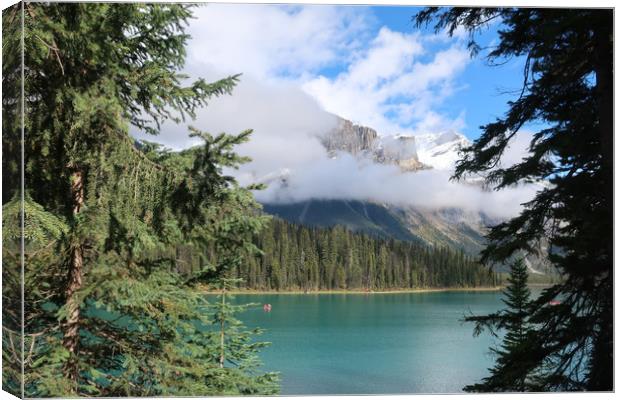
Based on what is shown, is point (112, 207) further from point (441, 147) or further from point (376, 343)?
point (376, 343)

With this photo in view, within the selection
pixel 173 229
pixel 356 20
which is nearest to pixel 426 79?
pixel 356 20

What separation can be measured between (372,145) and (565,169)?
265 centimetres

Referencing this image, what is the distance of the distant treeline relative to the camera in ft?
28.3

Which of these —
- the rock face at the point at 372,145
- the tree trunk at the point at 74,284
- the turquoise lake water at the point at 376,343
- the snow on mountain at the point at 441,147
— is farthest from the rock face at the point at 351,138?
the tree trunk at the point at 74,284

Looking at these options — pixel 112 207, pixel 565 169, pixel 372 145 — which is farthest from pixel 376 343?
pixel 112 207

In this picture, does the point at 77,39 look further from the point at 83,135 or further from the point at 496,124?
the point at 496,124

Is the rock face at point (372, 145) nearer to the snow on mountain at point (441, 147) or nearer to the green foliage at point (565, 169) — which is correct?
the snow on mountain at point (441, 147)

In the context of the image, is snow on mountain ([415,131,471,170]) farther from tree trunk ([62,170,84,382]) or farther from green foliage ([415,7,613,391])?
tree trunk ([62,170,84,382])

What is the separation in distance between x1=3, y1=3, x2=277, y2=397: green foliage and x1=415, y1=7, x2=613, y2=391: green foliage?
2.18m

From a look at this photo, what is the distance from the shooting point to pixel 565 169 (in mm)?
4223

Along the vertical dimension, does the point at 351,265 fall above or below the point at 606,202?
below

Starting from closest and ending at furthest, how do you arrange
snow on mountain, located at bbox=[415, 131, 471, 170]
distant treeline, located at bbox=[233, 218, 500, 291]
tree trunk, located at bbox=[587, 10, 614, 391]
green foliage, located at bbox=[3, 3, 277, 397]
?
green foliage, located at bbox=[3, 3, 277, 397] → tree trunk, located at bbox=[587, 10, 614, 391] → snow on mountain, located at bbox=[415, 131, 471, 170] → distant treeline, located at bbox=[233, 218, 500, 291]

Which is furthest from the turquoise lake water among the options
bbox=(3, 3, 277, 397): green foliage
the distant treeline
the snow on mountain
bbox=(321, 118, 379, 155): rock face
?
bbox=(3, 3, 277, 397): green foliage

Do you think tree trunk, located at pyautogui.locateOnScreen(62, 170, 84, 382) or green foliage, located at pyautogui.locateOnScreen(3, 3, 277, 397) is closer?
green foliage, located at pyautogui.locateOnScreen(3, 3, 277, 397)
